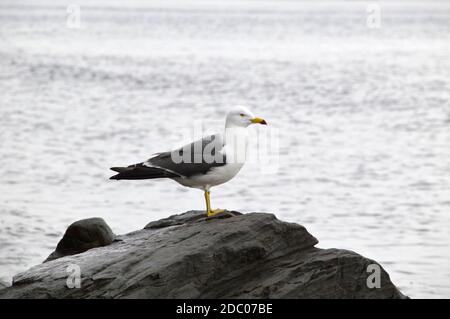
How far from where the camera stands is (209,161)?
9016 mm

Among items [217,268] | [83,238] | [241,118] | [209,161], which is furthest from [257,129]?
[217,268]

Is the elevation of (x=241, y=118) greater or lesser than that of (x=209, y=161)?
greater

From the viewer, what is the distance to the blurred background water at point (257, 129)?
51.7 feet

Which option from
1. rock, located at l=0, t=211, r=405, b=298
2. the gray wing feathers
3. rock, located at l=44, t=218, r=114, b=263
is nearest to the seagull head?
the gray wing feathers

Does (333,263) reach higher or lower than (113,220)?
higher

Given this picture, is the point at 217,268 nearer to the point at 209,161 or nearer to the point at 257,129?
the point at 209,161

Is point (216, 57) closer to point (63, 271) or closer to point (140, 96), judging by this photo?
point (140, 96)

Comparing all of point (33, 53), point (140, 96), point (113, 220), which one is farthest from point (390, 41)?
Result: point (113, 220)

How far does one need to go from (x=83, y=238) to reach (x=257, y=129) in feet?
47.7

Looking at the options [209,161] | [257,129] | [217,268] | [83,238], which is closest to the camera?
[217,268]

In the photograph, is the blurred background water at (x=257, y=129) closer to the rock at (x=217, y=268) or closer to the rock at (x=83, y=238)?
the rock at (x=83, y=238)

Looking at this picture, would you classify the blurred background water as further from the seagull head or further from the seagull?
the seagull head

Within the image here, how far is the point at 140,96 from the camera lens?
35188 millimetres
